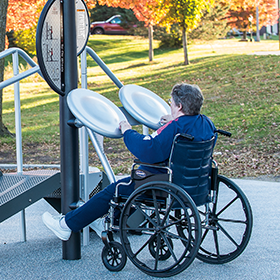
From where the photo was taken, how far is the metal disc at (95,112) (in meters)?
2.66

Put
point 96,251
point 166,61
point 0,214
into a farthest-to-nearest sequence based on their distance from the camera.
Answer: point 166,61
point 96,251
point 0,214

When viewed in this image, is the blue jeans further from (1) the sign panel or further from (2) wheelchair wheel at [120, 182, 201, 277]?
(1) the sign panel

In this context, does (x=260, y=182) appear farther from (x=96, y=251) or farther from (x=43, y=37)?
(x=43, y=37)

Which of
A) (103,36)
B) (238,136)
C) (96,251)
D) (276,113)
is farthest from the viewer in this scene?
(103,36)

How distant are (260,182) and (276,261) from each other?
107 inches

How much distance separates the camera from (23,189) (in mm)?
3141

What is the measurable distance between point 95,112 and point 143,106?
62 cm

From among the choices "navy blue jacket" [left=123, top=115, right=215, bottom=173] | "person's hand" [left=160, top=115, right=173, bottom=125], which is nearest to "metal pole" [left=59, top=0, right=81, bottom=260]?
"navy blue jacket" [left=123, top=115, right=215, bottom=173]

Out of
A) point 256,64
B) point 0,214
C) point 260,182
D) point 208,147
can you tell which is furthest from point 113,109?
point 256,64

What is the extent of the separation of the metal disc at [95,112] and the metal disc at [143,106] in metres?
0.20

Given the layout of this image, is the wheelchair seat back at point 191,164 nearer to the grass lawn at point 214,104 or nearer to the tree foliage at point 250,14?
the grass lawn at point 214,104

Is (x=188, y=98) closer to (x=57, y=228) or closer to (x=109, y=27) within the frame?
(x=57, y=228)

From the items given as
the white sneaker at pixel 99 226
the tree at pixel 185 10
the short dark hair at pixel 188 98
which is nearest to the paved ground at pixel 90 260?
the white sneaker at pixel 99 226

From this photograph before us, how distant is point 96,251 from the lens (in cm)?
326
